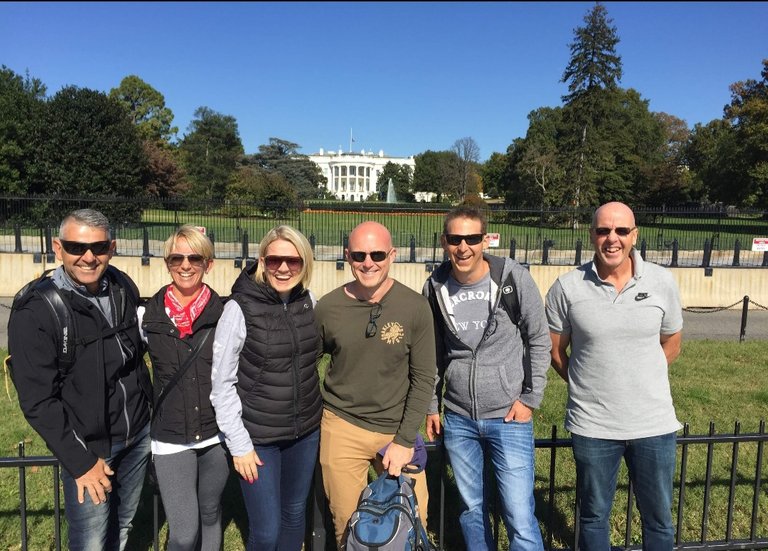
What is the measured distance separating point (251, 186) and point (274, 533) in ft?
139

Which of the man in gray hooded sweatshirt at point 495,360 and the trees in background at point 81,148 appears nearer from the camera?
the man in gray hooded sweatshirt at point 495,360

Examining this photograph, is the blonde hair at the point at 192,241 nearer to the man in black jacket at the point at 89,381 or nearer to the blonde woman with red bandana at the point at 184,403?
the blonde woman with red bandana at the point at 184,403

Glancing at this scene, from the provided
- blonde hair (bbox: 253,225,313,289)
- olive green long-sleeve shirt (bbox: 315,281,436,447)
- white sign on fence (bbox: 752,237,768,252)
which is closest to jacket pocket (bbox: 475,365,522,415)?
olive green long-sleeve shirt (bbox: 315,281,436,447)

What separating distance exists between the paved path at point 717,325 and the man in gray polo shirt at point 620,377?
30.7ft

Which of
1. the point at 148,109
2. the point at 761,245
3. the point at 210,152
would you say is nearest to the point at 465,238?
the point at 761,245

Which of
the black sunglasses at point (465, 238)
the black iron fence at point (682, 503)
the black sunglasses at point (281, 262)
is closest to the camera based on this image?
the black sunglasses at point (281, 262)

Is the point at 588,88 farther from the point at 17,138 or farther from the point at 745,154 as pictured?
the point at 17,138

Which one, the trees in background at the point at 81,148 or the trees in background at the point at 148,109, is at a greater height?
the trees in background at the point at 148,109

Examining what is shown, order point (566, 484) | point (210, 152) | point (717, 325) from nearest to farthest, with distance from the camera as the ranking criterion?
point (566, 484) < point (717, 325) < point (210, 152)

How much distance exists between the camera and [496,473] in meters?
3.08

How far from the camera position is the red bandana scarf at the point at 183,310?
2861mm

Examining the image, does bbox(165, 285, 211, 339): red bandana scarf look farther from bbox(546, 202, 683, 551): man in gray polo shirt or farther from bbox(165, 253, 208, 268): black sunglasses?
bbox(546, 202, 683, 551): man in gray polo shirt

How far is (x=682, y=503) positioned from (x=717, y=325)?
10607 mm

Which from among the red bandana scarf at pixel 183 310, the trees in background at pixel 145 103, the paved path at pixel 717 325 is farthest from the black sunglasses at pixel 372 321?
the trees in background at pixel 145 103
